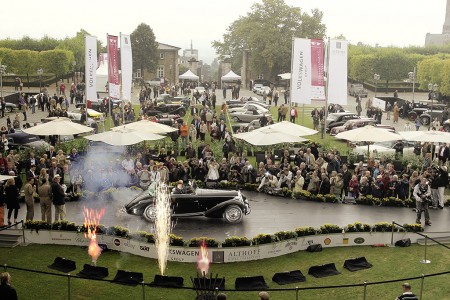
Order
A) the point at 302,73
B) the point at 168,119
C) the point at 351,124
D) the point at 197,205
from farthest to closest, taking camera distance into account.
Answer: the point at 168,119
the point at 351,124
the point at 302,73
the point at 197,205

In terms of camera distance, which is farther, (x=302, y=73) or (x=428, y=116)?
(x=428, y=116)

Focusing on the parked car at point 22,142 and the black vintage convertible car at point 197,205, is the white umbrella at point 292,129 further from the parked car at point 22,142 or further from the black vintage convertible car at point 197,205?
the parked car at point 22,142

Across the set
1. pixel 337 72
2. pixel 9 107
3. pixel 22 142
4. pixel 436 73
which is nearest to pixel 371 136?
pixel 337 72

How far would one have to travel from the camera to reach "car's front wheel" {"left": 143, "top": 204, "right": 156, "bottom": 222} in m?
19.1

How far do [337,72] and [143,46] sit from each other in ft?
159

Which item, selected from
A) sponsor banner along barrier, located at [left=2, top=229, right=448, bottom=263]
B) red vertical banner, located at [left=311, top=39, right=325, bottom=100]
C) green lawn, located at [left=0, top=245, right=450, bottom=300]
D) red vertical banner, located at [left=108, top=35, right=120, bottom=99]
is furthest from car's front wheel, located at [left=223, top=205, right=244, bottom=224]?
red vertical banner, located at [left=311, top=39, right=325, bottom=100]

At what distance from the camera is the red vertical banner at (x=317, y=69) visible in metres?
33.5

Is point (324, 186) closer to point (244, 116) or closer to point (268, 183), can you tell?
point (268, 183)

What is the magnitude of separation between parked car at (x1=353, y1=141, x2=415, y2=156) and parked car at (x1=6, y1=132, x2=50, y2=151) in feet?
51.8

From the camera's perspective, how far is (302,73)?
33.7m

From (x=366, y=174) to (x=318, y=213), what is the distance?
2.88m

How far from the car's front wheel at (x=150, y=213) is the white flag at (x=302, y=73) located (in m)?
16.7

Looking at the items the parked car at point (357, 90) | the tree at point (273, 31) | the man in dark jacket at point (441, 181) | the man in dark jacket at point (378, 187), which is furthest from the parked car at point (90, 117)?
the tree at point (273, 31)

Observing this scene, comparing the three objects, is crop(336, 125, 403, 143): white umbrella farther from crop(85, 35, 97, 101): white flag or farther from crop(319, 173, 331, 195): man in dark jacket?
crop(85, 35, 97, 101): white flag
